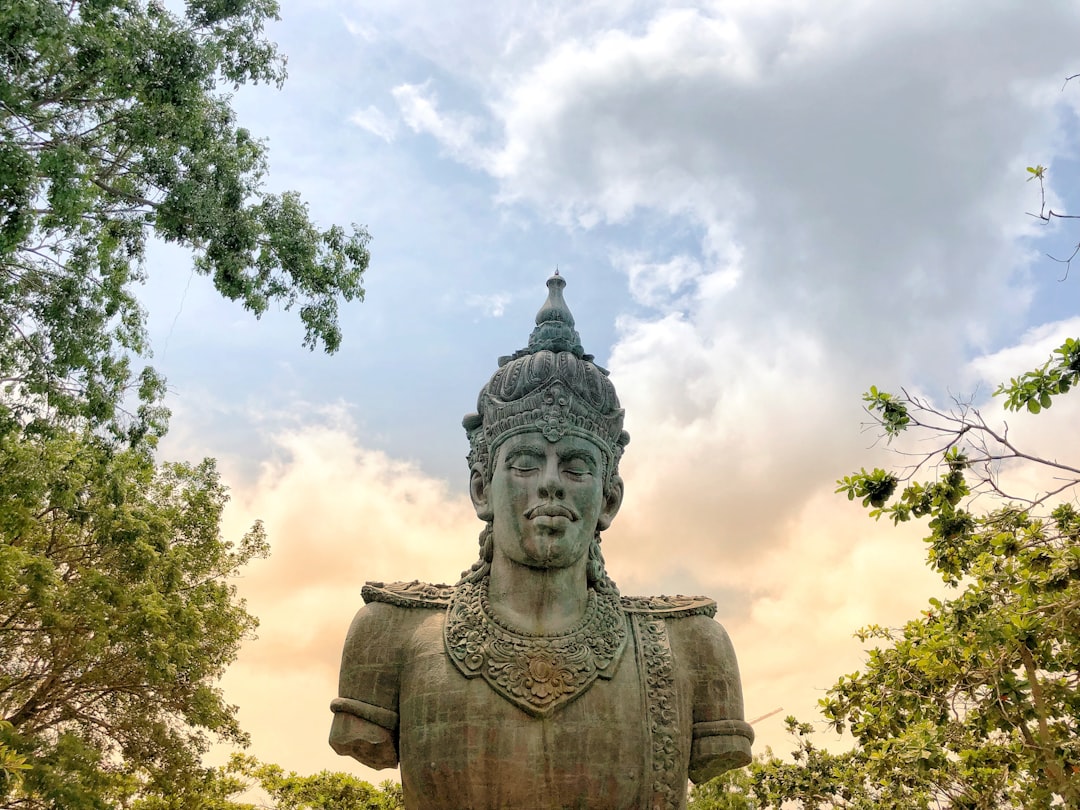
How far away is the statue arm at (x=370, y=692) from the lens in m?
6.72

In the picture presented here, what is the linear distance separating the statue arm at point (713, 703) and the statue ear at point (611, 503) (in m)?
0.89

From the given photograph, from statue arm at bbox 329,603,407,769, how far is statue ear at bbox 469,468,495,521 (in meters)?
0.92

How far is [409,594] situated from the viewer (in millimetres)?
7207

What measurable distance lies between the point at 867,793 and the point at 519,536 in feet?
35.0

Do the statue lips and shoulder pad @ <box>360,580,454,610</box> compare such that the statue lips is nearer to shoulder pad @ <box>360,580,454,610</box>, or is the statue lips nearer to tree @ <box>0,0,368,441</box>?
shoulder pad @ <box>360,580,454,610</box>

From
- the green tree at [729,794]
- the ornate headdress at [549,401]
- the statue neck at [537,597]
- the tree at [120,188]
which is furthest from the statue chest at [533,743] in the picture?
the green tree at [729,794]

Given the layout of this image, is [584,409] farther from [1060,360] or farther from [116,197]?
[116,197]

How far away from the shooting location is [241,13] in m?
12.0

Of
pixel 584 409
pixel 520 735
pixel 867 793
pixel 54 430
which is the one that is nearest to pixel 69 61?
pixel 54 430

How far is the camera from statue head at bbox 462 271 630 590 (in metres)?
7.14

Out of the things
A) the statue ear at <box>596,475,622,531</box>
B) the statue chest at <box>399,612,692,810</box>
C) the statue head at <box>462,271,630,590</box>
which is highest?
the statue head at <box>462,271,630,590</box>

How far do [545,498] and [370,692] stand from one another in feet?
5.69

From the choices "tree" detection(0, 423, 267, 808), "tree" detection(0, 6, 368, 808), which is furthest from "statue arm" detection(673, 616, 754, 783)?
"tree" detection(0, 423, 267, 808)

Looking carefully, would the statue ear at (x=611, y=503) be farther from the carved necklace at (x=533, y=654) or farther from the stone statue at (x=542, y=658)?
the carved necklace at (x=533, y=654)
